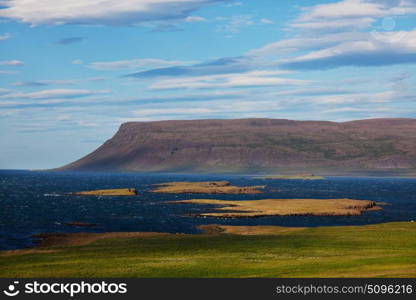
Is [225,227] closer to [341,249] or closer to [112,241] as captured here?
[112,241]

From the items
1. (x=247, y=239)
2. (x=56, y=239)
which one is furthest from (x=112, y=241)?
(x=247, y=239)

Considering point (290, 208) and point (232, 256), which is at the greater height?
point (232, 256)

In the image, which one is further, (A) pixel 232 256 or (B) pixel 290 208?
(B) pixel 290 208

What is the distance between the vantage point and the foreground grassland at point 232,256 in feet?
159

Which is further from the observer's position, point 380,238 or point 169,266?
point 380,238

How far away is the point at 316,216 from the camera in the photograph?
392 feet


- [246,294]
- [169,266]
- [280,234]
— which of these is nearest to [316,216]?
[280,234]

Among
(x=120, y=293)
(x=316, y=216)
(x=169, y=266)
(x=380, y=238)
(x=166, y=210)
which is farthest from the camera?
(x=166, y=210)

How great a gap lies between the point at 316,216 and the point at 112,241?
55.4 m

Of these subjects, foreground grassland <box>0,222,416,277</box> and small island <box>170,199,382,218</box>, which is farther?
small island <box>170,199,382,218</box>

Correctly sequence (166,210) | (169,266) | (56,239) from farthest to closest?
(166,210) → (56,239) → (169,266)

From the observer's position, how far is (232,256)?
5778cm

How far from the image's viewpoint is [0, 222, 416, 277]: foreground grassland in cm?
4844

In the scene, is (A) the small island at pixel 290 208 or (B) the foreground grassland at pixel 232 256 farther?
(A) the small island at pixel 290 208
